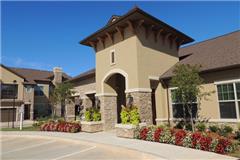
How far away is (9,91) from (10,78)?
2491mm

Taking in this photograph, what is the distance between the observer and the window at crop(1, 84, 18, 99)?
124ft

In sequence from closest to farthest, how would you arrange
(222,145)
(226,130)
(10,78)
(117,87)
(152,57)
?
(222,145)
(226,130)
(152,57)
(117,87)
(10,78)

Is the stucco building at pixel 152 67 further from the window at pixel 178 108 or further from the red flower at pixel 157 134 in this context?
the red flower at pixel 157 134

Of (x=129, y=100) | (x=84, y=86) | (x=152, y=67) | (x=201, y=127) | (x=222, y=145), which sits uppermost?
(x=152, y=67)

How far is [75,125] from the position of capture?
17.1 meters

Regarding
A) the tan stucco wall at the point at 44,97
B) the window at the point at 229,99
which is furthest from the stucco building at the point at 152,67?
the tan stucco wall at the point at 44,97

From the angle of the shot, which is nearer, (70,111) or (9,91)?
(70,111)

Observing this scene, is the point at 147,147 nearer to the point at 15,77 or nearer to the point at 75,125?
the point at 75,125

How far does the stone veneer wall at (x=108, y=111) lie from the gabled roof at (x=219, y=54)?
492 centimetres

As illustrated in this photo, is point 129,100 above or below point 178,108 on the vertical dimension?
above

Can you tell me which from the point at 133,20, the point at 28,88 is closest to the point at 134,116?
the point at 133,20

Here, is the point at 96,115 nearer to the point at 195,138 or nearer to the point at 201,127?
the point at 201,127

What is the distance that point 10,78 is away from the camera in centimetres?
3909

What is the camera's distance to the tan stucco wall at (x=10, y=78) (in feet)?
126
